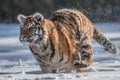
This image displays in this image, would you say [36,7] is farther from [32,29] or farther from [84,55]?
[32,29]

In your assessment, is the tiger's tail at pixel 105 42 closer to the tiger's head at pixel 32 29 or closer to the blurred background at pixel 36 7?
the tiger's head at pixel 32 29

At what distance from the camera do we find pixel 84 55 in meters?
8.16

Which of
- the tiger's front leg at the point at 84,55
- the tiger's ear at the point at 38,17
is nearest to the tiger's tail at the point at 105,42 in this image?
the tiger's front leg at the point at 84,55

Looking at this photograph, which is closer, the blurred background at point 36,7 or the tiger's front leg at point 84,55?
the tiger's front leg at point 84,55

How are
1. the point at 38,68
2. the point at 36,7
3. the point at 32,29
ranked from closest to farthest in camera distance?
the point at 32,29 → the point at 38,68 → the point at 36,7

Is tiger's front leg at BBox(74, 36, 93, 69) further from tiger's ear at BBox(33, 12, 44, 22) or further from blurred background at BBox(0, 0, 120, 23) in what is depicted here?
blurred background at BBox(0, 0, 120, 23)

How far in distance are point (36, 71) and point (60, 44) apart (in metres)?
0.75

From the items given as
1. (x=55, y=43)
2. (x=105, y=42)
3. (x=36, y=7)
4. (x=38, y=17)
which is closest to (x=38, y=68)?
(x=105, y=42)

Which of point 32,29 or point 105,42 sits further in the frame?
point 105,42

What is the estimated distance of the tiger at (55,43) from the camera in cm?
755

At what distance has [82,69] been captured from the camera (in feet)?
26.1

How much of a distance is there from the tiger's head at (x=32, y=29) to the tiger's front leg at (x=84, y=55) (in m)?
0.64

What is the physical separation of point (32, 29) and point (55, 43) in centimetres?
40

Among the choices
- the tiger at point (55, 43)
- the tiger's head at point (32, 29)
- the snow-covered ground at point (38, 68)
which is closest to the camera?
the snow-covered ground at point (38, 68)
